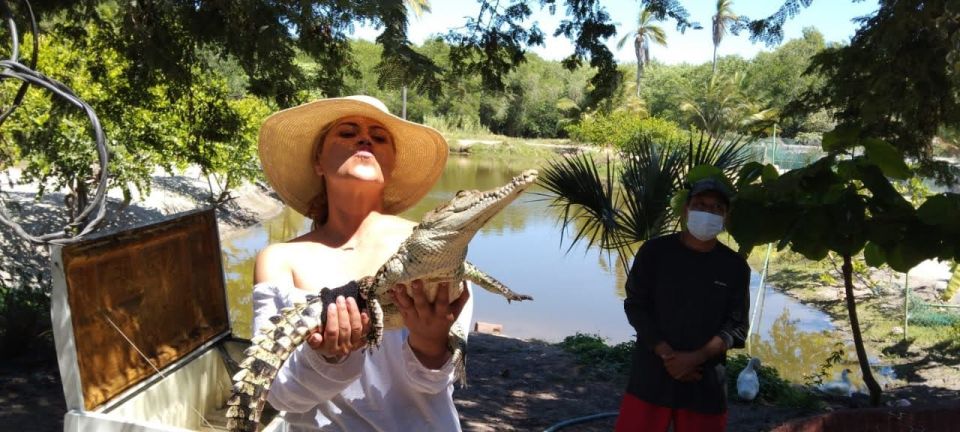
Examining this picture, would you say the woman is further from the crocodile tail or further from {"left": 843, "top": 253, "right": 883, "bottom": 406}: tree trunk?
{"left": 843, "top": 253, "right": 883, "bottom": 406}: tree trunk

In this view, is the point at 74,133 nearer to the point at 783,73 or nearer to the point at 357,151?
the point at 357,151

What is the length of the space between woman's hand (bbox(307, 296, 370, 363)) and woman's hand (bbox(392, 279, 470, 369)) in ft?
0.38

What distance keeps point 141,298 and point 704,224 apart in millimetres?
2356

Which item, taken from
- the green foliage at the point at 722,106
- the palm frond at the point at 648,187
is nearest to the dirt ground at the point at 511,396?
the palm frond at the point at 648,187

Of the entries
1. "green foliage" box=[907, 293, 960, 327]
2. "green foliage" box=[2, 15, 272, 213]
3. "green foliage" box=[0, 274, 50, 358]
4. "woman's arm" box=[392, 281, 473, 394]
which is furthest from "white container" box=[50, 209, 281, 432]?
"green foliage" box=[907, 293, 960, 327]

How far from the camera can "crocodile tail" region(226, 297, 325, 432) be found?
1.54m

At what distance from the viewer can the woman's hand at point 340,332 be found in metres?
1.54

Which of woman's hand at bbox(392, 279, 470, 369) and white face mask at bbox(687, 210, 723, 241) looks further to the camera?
white face mask at bbox(687, 210, 723, 241)

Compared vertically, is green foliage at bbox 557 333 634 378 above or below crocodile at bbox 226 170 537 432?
below

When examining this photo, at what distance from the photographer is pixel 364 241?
181cm

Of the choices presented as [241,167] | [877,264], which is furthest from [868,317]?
[241,167]

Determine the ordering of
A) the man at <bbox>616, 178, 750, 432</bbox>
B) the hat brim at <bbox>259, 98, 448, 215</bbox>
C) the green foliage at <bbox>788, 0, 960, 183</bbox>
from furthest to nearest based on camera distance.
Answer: the green foliage at <bbox>788, 0, 960, 183</bbox>, the man at <bbox>616, 178, 750, 432</bbox>, the hat brim at <bbox>259, 98, 448, 215</bbox>

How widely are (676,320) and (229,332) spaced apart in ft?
Result: 6.37

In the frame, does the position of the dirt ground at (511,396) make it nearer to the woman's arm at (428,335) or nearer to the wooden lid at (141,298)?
the wooden lid at (141,298)
